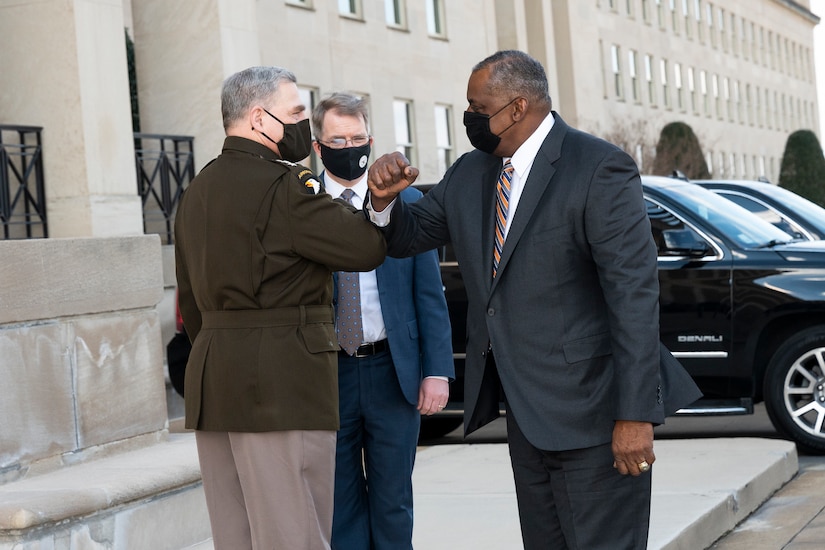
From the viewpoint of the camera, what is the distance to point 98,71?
50.1 feet

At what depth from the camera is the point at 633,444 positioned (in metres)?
4.19

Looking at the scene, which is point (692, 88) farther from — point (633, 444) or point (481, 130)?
point (633, 444)

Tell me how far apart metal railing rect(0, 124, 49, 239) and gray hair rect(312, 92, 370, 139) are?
9.88 m

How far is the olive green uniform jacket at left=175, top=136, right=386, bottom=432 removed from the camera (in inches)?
160

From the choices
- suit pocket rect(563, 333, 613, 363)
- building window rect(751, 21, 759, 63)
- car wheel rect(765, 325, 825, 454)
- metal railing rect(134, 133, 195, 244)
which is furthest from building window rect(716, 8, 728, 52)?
suit pocket rect(563, 333, 613, 363)

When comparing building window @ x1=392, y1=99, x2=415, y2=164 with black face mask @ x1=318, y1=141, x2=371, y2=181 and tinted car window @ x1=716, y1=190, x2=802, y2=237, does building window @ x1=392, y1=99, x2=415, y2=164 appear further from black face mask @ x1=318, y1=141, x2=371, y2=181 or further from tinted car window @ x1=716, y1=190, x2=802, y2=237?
black face mask @ x1=318, y1=141, x2=371, y2=181

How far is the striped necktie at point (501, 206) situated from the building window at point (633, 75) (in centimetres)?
5091

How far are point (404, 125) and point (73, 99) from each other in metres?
19.4

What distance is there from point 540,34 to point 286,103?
42713mm

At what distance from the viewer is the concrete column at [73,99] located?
585 inches

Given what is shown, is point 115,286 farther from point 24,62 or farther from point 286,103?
point 24,62

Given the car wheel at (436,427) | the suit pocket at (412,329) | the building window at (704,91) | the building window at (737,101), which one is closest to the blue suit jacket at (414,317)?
the suit pocket at (412,329)

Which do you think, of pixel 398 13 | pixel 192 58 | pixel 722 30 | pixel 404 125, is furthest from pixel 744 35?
pixel 192 58

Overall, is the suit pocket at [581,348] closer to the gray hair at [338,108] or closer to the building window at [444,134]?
the gray hair at [338,108]
